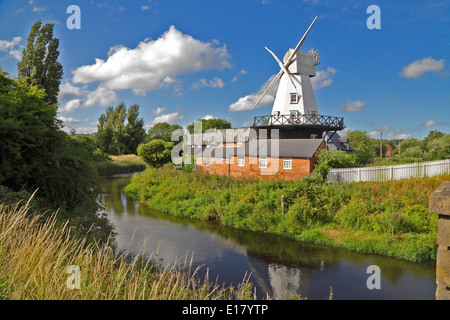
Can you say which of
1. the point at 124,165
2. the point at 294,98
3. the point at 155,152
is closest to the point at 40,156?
the point at 294,98

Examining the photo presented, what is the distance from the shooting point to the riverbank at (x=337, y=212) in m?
14.7

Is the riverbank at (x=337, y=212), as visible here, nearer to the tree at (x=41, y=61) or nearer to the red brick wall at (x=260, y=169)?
the red brick wall at (x=260, y=169)

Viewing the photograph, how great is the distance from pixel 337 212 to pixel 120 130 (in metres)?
56.8

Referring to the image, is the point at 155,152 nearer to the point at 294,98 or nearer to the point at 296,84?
the point at 294,98

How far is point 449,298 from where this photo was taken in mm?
2961

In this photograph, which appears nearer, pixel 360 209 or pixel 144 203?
pixel 360 209

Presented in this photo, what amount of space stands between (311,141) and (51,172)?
20597 mm

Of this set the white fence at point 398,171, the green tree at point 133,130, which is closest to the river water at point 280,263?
the white fence at point 398,171

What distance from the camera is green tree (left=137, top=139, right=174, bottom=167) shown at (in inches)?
1909

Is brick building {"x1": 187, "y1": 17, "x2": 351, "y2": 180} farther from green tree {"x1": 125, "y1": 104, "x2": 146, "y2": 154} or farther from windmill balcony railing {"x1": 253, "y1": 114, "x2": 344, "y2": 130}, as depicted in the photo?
green tree {"x1": 125, "y1": 104, "x2": 146, "y2": 154}

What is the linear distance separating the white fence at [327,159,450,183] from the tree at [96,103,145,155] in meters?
51.7

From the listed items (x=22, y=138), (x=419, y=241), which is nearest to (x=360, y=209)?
(x=419, y=241)
